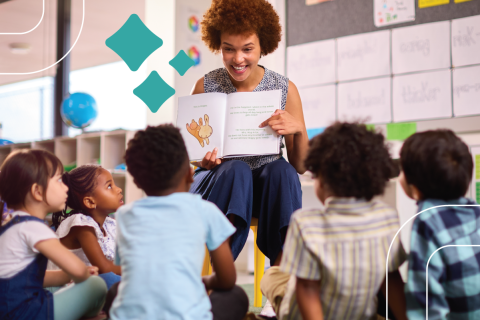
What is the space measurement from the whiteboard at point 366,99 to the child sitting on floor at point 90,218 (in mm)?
1364

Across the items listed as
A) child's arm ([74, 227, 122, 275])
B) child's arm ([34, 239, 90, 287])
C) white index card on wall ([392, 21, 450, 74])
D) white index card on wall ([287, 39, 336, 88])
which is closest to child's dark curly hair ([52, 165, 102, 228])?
child's arm ([74, 227, 122, 275])

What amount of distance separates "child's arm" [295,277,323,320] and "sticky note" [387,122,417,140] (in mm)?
1642

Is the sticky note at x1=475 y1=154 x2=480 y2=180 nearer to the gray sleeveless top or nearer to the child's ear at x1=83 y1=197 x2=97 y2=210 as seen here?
the gray sleeveless top

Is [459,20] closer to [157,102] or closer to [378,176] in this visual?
[157,102]

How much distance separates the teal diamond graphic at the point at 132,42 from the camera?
2001 millimetres

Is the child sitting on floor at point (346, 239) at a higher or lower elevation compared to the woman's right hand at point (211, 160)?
lower

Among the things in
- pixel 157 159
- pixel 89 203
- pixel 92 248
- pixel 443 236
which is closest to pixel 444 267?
pixel 443 236

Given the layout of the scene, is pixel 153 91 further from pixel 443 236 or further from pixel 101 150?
pixel 443 236

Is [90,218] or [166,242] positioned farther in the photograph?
[90,218]

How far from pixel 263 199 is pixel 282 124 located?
0.25 meters

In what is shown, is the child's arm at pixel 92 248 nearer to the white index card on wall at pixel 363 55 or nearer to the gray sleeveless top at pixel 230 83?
the gray sleeveless top at pixel 230 83

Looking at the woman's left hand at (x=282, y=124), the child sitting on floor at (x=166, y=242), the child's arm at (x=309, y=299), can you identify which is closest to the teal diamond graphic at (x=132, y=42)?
the woman's left hand at (x=282, y=124)

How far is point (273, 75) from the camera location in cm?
171

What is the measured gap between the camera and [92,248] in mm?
1375
